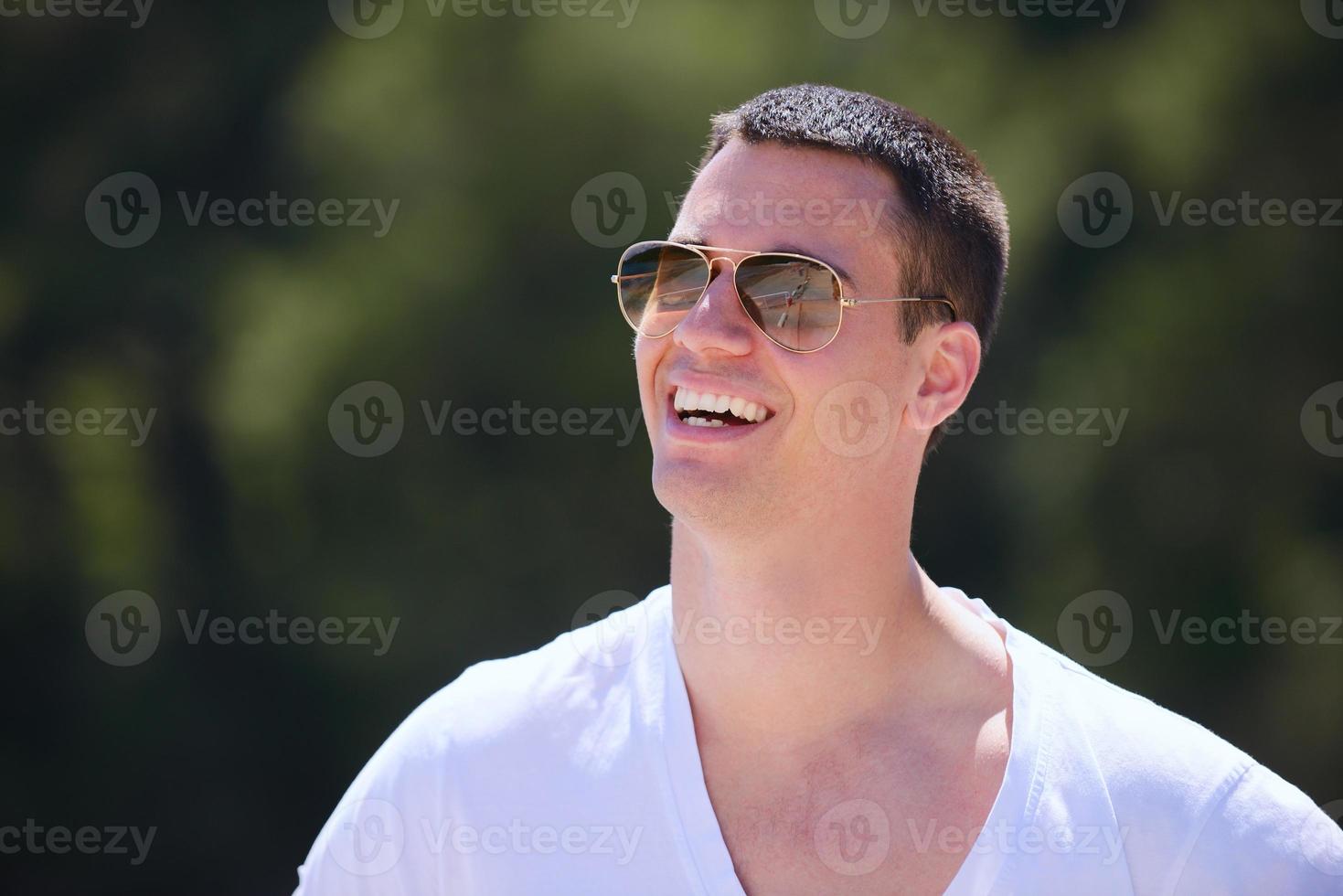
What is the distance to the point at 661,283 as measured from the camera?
2066 mm

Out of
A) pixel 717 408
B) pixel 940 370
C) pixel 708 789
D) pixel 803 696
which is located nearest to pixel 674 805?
pixel 708 789

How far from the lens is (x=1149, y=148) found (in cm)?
468

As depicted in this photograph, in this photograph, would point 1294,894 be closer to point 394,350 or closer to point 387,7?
point 394,350

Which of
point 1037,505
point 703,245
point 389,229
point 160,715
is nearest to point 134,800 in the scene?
point 160,715

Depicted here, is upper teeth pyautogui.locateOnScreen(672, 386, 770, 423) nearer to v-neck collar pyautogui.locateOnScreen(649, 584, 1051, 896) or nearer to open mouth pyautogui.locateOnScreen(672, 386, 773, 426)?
open mouth pyautogui.locateOnScreen(672, 386, 773, 426)

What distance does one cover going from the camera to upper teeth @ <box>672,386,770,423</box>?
77.1 inches

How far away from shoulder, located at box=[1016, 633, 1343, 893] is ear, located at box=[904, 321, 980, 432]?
1.64 ft

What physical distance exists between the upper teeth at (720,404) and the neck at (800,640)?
18 centimetres

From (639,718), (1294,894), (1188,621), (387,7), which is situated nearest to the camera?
(1294,894)

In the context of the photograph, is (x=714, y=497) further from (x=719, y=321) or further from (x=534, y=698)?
(x=534, y=698)

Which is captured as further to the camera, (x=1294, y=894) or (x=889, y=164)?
(x=889, y=164)

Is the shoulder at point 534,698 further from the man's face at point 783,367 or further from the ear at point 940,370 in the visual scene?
the ear at point 940,370

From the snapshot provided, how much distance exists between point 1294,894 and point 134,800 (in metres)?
4.25

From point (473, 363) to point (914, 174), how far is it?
9.67 feet
